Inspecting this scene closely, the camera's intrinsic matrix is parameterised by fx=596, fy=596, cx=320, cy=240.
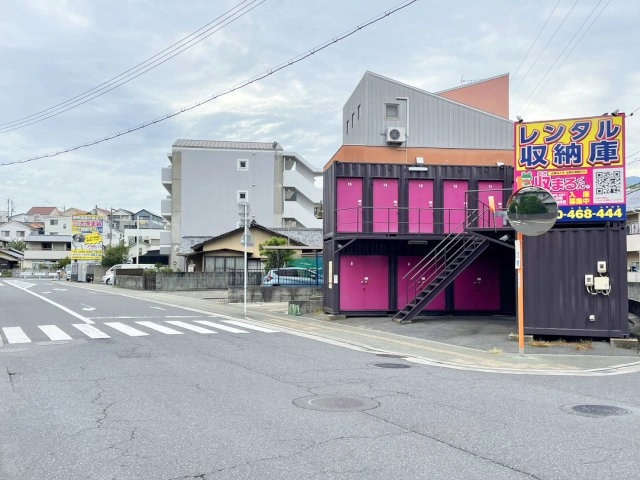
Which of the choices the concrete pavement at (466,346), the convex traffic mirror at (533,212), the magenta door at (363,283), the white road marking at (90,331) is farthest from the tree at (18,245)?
the convex traffic mirror at (533,212)

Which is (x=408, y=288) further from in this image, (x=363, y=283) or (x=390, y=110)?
(x=390, y=110)

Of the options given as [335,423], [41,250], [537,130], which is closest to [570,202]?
[537,130]

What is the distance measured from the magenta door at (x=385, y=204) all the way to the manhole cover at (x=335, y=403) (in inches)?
520

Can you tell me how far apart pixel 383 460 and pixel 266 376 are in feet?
15.2

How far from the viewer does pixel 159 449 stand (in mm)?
5812

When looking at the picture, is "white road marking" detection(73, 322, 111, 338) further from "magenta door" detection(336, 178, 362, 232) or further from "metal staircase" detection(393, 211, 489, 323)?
"metal staircase" detection(393, 211, 489, 323)

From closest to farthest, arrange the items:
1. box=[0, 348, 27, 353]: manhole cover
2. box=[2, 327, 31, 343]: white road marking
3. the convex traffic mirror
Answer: the convex traffic mirror, box=[0, 348, 27, 353]: manhole cover, box=[2, 327, 31, 343]: white road marking

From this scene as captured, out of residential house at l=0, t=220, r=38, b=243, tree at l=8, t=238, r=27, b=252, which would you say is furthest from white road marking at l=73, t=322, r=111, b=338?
residential house at l=0, t=220, r=38, b=243

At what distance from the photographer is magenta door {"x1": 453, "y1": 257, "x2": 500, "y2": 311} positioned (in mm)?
21359

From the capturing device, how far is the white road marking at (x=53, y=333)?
15094mm

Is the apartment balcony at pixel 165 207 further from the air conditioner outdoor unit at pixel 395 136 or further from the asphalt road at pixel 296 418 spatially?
the asphalt road at pixel 296 418

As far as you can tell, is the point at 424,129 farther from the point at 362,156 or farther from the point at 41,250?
the point at 41,250

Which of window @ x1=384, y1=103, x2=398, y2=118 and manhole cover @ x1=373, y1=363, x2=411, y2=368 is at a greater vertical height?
window @ x1=384, y1=103, x2=398, y2=118

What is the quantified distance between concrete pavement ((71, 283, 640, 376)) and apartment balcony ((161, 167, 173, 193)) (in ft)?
146
